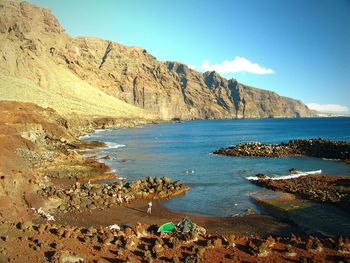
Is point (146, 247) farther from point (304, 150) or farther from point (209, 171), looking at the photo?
point (304, 150)

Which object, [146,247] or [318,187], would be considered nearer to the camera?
[146,247]

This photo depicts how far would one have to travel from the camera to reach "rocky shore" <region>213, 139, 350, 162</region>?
218 ft

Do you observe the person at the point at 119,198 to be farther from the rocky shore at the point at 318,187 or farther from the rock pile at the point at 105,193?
the rocky shore at the point at 318,187

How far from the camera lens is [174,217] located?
1189 inches

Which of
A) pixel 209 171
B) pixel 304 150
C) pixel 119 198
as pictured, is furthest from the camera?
pixel 304 150

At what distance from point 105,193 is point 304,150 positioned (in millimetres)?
49455

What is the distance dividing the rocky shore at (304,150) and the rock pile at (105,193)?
109 feet

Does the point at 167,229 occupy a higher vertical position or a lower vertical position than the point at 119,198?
higher

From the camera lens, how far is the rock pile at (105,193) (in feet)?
105

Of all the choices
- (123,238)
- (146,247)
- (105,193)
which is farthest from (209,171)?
(146,247)


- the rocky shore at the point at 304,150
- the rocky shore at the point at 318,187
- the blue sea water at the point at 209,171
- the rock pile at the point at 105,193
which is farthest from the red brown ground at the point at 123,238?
the rocky shore at the point at 304,150

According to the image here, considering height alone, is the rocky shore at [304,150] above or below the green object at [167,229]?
above

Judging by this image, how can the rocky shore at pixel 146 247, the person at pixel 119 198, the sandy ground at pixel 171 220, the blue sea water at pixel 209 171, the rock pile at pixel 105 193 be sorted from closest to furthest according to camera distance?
1. the rocky shore at pixel 146 247
2. the sandy ground at pixel 171 220
3. the rock pile at pixel 105 193
4. the person at pixel 119 198
5. the blue sea water at pixel 209 171

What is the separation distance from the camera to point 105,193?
3506cm
